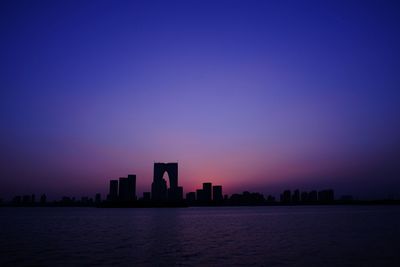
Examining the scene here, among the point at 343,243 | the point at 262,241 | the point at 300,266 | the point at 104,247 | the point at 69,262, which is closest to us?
the point at 300,266

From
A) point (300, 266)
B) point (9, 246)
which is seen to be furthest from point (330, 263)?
point (9, 246)

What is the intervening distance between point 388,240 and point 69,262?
138 feet

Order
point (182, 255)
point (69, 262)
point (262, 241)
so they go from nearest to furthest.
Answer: point (69, 262) → point (182, 255) → point (262, 241)

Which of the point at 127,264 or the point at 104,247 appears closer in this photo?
the point at 127,264

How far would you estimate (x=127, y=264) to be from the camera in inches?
1463

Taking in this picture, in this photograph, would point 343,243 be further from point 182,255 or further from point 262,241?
point 182,255

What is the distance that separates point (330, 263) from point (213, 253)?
1254 cm

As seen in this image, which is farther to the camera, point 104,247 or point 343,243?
point 343,243

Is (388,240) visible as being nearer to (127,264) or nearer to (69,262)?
(127,264)

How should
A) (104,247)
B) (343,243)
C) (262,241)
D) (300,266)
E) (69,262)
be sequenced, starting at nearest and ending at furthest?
(300,266) < (69,262) < (104,247) < (343,243) < (262,241)

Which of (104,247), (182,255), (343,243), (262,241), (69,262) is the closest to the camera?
(69,262)

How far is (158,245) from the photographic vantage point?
5381cm

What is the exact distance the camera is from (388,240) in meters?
56.3

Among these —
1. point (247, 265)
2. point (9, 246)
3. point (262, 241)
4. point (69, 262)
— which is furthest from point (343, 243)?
point (9, 246)
